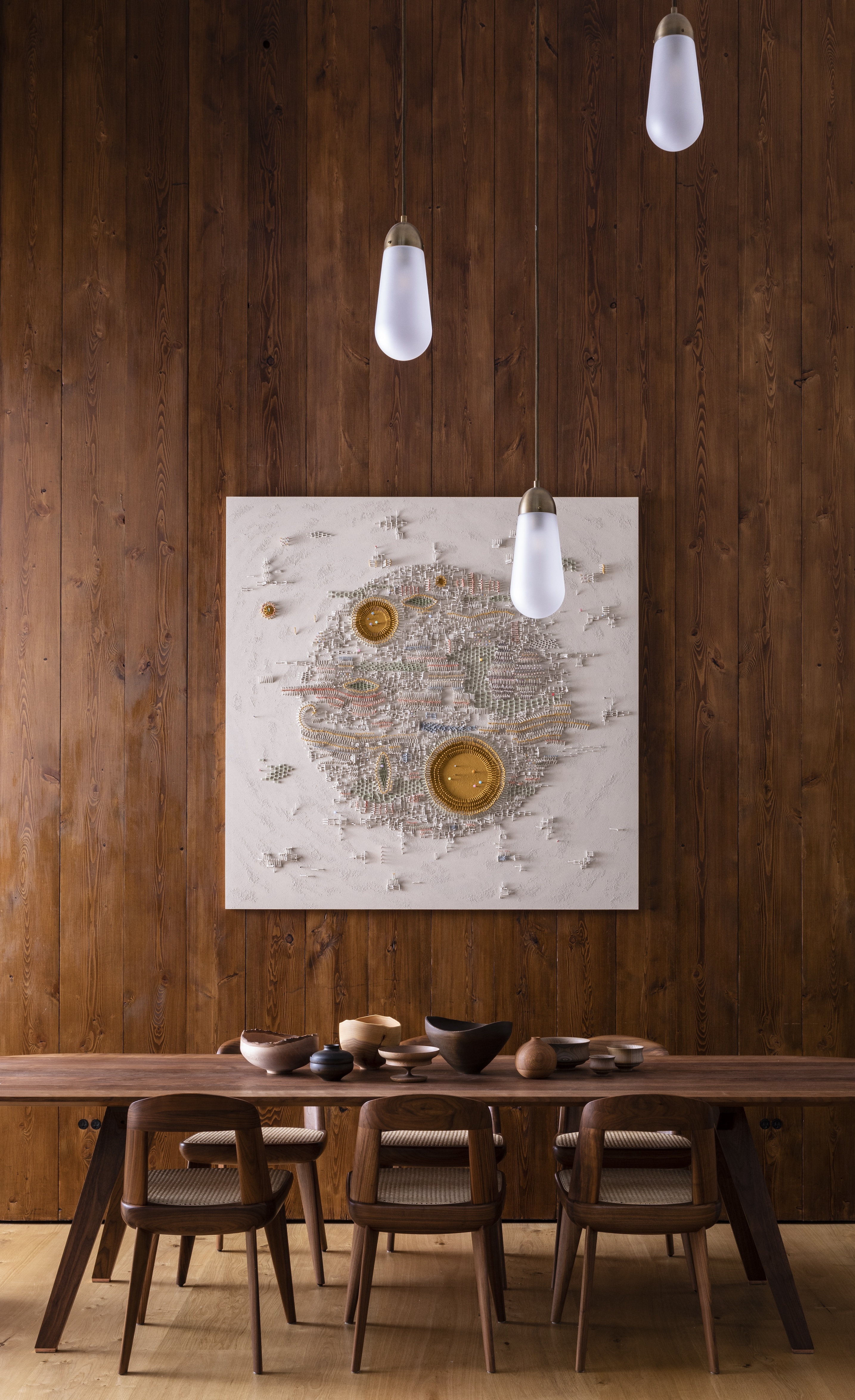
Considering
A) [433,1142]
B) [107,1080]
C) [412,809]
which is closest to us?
[107,1080]

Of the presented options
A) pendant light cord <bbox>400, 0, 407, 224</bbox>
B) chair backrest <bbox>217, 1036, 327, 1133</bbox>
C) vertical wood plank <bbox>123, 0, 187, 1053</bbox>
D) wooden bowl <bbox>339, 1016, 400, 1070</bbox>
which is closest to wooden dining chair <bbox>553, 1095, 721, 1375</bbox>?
wooden bowl <bbox>339, 1016, 400, 1070</bbox>

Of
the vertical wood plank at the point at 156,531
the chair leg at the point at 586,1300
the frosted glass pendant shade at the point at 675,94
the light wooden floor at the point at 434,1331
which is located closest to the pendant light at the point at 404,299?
the frosted glass pendant shade at the point at 675,94

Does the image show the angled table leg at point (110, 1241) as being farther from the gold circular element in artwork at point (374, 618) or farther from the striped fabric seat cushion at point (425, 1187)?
the gold circular element in artwork at point (374, 618)

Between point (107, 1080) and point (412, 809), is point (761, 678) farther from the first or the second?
point (107, 1080)

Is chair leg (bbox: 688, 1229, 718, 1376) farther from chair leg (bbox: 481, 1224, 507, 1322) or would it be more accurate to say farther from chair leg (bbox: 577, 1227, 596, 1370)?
chair leg (bbox: 481, 1224, 507, 1322)

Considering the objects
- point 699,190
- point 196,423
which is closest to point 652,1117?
point 196,423

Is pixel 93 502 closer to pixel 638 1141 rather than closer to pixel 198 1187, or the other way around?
pixel 198 1187
